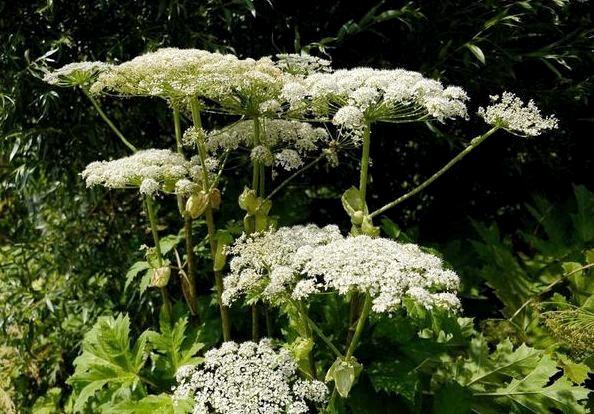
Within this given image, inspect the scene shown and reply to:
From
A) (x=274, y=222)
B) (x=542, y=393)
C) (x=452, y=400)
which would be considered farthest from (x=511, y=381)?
(x=274, y=222)

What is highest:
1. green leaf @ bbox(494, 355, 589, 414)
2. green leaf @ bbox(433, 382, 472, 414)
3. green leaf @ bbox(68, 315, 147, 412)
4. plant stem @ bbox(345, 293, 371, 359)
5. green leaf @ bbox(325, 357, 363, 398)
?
plant stem @ bbox(345, 293, 371, 359)

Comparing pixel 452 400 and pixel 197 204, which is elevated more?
pixel 197 204

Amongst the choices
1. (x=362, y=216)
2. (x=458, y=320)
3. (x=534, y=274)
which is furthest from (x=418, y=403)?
(x=534, y=274)

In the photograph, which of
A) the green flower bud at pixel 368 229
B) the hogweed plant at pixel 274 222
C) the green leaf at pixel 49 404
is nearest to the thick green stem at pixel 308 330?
the hogweed plant at pixel 274 222

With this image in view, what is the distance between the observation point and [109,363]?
9.87 ft

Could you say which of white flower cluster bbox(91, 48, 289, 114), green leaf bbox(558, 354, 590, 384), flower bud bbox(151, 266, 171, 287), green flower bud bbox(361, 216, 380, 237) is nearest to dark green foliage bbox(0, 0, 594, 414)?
green leaf bbox(558, 354, 590, 384)

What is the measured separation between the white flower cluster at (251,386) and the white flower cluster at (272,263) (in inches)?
8.8

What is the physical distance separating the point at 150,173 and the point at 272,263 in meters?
0.63

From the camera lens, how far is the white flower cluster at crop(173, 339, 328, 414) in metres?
2.23

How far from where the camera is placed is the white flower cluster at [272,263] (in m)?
2.23

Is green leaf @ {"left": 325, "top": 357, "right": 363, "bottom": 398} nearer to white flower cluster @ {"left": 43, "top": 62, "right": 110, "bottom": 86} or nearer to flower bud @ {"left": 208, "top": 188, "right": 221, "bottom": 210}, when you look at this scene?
flower bud @ {"left": 208, "top": 188, "right": 221, "bottom": 210}

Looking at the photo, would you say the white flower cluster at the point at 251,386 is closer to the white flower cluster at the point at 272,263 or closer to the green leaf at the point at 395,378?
the white flower cluster at the point at 272,263

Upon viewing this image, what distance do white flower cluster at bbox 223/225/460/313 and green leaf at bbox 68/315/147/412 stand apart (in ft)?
2.84

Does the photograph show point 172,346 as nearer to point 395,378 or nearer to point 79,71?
point 395,378
